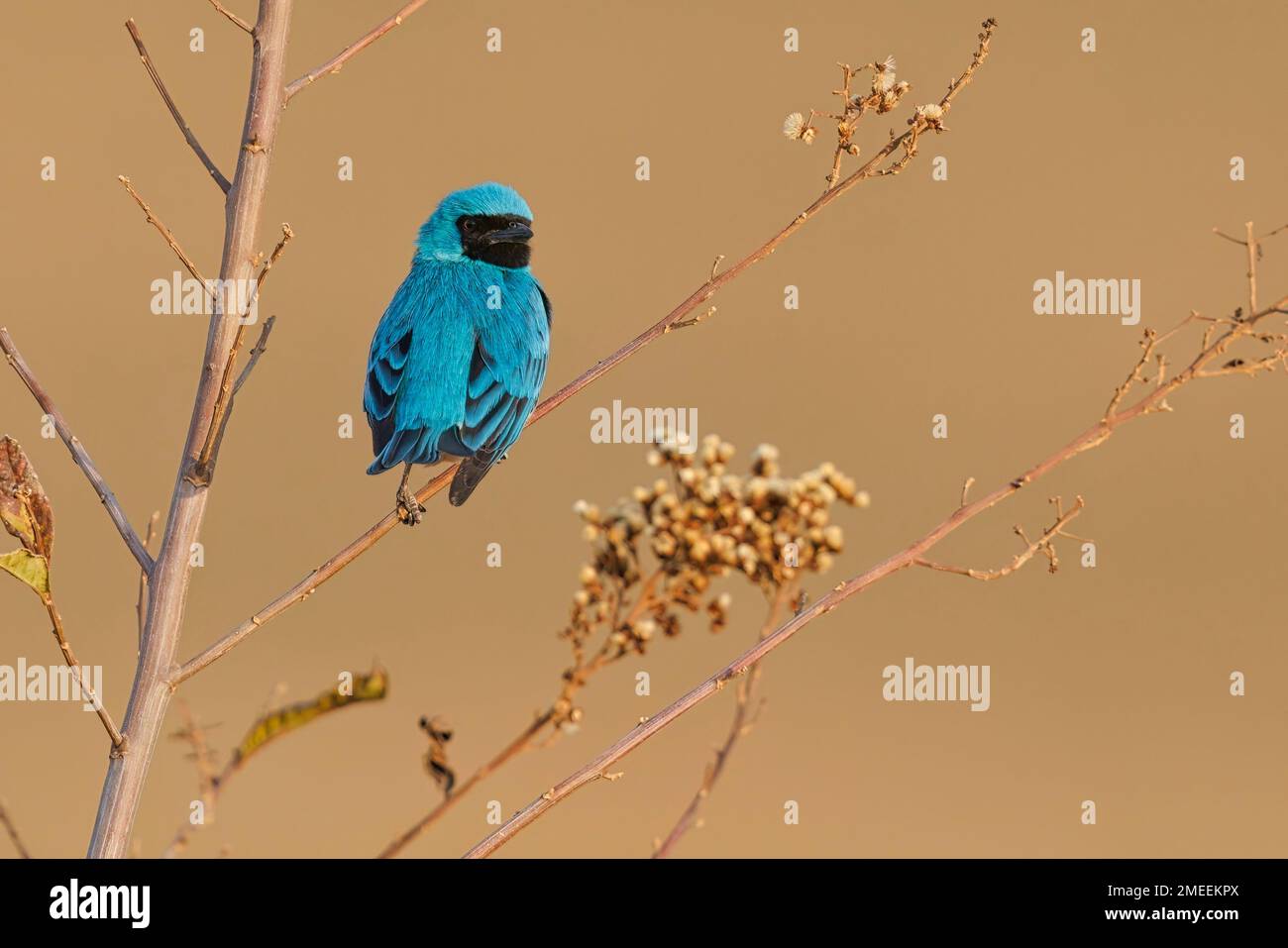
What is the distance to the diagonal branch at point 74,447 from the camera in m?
1.12

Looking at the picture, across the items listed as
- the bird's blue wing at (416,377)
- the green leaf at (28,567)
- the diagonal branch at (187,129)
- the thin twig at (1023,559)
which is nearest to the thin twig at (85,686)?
the green leaf at (28,567)

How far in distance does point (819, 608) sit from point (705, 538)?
0.98 ft

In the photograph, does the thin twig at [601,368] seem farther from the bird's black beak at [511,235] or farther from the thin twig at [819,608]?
the bird's black beak at [511,235]

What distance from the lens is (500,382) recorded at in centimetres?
→ 222

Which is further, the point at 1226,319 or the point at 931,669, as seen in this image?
the point at 931,669

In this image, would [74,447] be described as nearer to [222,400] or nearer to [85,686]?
[222,400]

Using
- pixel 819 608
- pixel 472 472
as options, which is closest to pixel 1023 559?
pixel 819 608

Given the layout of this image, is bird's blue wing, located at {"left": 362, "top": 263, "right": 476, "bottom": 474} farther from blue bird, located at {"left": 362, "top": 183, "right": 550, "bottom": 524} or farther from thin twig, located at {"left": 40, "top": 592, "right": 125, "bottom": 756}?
thin twig, located at {"left": 40, "top": 592, "right": 125, "bottom": 756}

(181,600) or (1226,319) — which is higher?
(1226,319)

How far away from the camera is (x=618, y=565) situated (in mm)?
1360

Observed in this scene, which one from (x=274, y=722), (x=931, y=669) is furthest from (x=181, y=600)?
(x=931, y=669)

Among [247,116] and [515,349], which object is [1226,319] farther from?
[515,349]

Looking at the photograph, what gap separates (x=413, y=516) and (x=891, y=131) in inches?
32.3

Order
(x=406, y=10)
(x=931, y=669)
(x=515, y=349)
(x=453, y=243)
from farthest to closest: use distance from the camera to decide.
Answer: (x=931, y=669) < (x=453, y=243) < (x=515, y=349) < (x=406, y=10)
